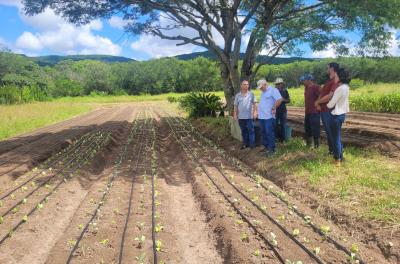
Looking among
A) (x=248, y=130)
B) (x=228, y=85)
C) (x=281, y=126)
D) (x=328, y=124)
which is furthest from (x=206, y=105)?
(x=328, y=124)

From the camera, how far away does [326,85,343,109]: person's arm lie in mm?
7319

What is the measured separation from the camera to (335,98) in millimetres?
7355

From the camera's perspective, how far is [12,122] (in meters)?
21.4

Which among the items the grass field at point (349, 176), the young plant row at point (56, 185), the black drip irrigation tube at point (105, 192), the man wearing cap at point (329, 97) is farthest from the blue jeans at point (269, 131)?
the young plant row at point (56, 185)

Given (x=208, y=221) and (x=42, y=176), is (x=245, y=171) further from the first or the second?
(x=42, y=176)

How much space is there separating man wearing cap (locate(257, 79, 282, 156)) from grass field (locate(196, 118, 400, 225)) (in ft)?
1.32

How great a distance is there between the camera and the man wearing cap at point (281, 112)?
32.6ft

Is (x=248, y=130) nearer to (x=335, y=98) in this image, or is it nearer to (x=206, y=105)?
(x=335, y=98)

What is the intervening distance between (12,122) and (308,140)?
17014 mm

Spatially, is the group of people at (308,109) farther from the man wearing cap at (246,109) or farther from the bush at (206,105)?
the bush at (206,105)

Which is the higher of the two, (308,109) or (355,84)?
(308,109)

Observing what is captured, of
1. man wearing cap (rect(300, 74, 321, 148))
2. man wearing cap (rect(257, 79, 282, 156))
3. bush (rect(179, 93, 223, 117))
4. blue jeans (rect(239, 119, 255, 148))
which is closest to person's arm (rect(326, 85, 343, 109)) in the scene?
man wearing cap (rect(300, 74, 321, 148))

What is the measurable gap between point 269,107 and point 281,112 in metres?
0.96

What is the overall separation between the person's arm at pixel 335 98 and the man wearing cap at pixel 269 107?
180 centimetres
